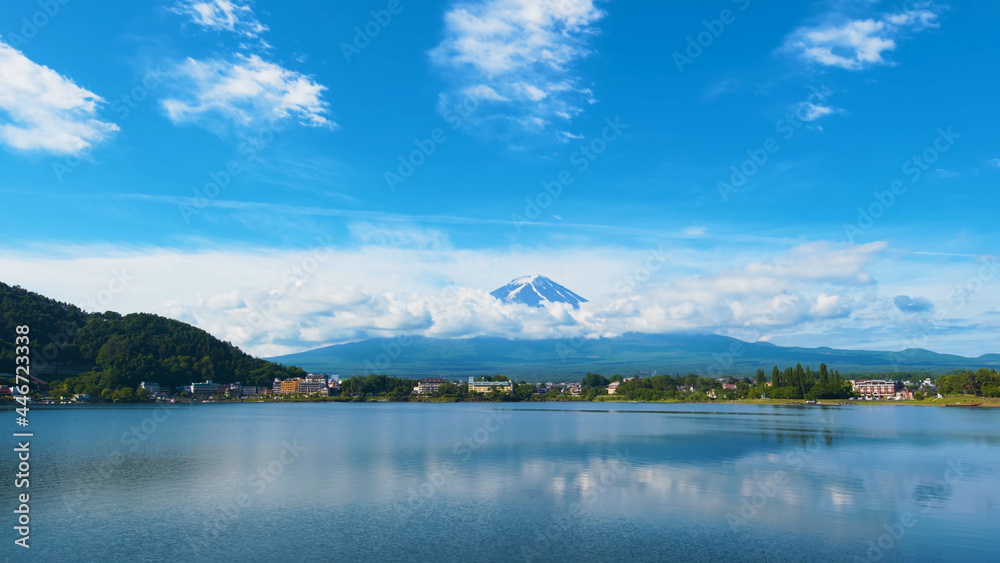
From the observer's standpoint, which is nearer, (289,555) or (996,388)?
(289,555)

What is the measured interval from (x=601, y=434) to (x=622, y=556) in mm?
32642

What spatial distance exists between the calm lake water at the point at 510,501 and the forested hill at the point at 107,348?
9105 cm

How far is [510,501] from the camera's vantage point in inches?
804

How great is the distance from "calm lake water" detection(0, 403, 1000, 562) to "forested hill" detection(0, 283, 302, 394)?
91054mm

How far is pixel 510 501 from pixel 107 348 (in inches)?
4997

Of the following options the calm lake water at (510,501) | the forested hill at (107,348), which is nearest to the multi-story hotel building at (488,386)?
the forested hill at (107,348)

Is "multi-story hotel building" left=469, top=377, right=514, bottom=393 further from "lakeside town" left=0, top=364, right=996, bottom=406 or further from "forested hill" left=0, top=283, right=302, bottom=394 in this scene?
"forested hill" left=0, top=283, right=302, bottom=394

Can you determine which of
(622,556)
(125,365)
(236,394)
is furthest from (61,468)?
(236,394)

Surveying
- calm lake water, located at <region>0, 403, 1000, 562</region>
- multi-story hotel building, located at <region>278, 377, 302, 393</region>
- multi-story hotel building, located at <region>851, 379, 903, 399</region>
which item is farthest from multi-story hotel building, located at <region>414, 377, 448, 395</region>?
calm lake water, located at <region>0, 403, 1000, 562</region>

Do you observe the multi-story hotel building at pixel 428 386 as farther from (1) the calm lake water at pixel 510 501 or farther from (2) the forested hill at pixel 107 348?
(1) the calm lake water at pixel 510 501

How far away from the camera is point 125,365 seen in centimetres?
11844

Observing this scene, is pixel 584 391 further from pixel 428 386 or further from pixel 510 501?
pixel 510 501

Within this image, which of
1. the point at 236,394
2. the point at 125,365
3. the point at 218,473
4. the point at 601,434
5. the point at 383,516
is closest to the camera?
the point at 383,516

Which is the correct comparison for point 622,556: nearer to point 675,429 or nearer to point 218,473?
point 218,473
